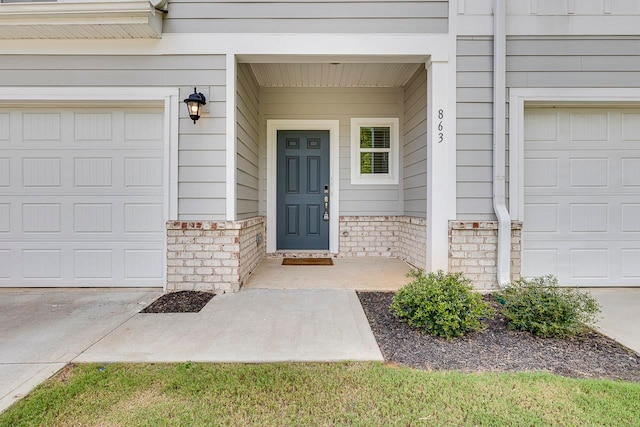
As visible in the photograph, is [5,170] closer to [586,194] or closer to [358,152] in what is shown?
[358,152]

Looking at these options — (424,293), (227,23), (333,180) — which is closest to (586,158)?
(424,293)

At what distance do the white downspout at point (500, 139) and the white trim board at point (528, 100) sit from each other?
138 mm

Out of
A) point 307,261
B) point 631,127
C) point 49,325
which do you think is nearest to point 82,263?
point 49,325

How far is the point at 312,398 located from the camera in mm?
1763

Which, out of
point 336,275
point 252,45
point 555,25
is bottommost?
point 336,275

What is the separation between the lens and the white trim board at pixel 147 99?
3752 mm

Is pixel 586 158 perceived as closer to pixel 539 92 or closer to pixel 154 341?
pixel 539 92

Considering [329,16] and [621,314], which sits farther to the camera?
[329,16]

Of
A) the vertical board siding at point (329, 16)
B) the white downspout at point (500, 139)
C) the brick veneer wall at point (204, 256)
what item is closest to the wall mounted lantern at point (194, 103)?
the vertical board siding at point (329, 16)

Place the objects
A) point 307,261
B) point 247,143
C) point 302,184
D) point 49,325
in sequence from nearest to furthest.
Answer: point 49,325, point 247,143, point 307,261, point 302,184

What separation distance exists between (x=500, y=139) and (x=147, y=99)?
398cm

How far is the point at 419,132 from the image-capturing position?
468cm

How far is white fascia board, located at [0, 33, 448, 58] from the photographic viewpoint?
3740mm

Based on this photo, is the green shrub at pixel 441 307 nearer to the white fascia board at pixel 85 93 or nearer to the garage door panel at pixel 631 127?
the garage door panel at pixel 631 127
